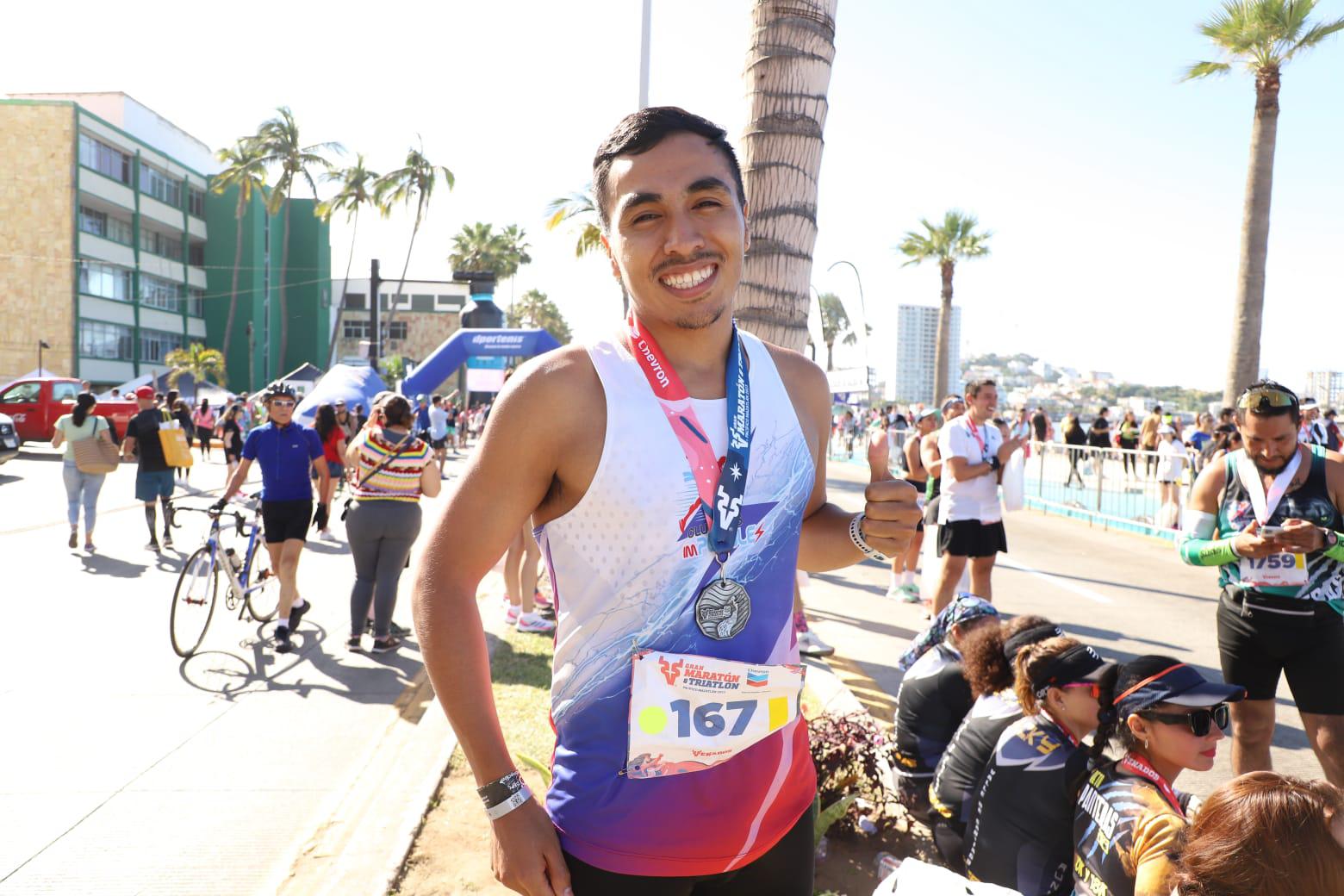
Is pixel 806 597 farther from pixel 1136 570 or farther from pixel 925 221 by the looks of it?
pixel 925 221

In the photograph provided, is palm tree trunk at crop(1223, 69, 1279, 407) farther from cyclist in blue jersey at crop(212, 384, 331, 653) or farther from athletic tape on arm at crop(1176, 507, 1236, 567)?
cyclist in blue jersey at crop(212, 384, 331, 653)

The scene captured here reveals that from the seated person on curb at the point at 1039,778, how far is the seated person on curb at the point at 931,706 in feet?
2.72

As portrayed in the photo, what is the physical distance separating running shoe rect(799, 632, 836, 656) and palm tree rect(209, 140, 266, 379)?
52.6 meters

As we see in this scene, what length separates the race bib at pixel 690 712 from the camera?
1.64 m

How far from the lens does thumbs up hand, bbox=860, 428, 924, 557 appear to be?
6.18 ft

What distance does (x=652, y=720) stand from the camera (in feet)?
5.37

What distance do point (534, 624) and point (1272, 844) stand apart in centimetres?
635

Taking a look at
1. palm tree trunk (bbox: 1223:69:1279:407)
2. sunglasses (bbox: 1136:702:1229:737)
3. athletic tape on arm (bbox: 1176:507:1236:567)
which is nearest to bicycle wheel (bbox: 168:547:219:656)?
sunglasses (bbox: 1136:702:1229:737)

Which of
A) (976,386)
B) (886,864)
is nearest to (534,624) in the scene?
(976,386)

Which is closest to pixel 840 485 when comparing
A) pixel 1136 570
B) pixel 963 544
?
pixel 1136 570

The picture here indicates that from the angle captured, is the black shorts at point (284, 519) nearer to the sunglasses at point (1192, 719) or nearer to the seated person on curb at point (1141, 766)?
the seated person on curb at point (1141, 766)

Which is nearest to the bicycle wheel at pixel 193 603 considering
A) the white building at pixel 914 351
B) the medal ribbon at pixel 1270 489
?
the medal ribbon at pixel 1270 489

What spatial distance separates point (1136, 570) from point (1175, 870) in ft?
36.0

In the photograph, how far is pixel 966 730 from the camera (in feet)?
11.9
